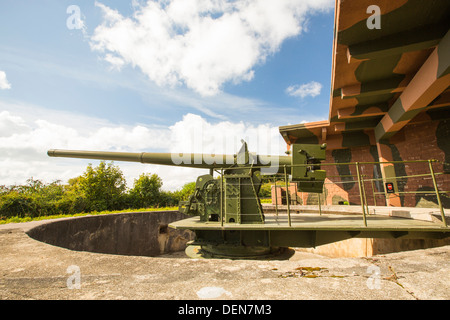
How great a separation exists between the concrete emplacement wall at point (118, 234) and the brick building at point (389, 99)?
6034 millimetres

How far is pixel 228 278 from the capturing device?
1771 mm

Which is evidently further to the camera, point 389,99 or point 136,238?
point 136,238

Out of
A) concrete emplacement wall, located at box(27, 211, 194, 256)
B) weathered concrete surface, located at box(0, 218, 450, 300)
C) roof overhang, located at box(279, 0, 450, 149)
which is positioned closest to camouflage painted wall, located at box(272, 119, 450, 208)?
roof overhang, located at box(279, 0, 450, 149)

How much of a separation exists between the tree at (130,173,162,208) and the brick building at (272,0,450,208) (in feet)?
33.3

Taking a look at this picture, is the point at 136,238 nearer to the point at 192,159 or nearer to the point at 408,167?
the point at 192,159

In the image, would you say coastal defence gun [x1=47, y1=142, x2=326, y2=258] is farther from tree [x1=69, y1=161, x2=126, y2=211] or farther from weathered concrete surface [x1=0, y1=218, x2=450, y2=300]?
tree [x1=69, y1=161, x2=126, y2=211]

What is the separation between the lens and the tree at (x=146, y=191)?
51.7 ft

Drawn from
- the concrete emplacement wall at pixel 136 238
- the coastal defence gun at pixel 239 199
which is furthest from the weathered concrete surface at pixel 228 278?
the concrete emplacement wall at pixel 136 238

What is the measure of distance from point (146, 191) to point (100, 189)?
10.7ft

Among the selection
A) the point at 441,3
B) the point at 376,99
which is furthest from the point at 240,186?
the point at 376,99

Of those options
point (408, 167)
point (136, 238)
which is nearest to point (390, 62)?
point (408, 167)
